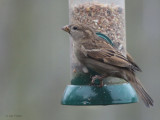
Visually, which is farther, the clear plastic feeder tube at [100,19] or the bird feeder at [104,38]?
the clear plastic feeder tube at [100,19]

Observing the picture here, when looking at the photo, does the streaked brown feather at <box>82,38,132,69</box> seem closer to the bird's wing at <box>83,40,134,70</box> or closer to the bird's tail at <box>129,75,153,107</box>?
the bird's wing at <box>83,40,134,70</box>

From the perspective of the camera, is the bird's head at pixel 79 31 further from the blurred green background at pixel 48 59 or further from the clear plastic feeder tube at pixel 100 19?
the blurred green background at pixel 48 59

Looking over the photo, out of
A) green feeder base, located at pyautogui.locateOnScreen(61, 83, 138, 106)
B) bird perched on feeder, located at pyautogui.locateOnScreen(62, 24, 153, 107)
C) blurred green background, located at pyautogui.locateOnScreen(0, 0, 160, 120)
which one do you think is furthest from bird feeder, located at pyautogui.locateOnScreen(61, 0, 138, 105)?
blurred green background, located at pyautogui.locateOnScreen(0, 0, 160, 120)

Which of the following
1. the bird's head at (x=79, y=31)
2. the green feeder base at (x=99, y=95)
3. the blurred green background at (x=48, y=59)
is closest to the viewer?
the green feeder base at (x=99, y=95)

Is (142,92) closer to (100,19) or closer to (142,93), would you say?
(142,93)

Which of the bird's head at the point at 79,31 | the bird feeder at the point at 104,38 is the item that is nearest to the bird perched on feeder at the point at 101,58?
the bird's head at the point at 79,31

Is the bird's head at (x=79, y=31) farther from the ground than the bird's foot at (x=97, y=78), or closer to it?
farther from the ground
